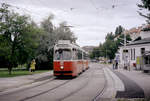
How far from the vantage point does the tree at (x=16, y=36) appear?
23109 millimetres

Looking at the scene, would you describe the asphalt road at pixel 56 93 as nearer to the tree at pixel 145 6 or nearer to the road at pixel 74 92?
the road at pixel 74 92

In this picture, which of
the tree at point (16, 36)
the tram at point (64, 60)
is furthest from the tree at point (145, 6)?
the tree at point (16, 36)

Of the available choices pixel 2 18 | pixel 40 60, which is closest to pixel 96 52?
pixel 40 60

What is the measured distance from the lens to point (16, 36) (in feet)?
79.6

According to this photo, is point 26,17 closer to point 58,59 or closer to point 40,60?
point 58,59

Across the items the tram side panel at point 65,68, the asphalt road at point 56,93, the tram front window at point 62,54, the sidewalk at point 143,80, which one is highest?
the tram front window at point 62,54

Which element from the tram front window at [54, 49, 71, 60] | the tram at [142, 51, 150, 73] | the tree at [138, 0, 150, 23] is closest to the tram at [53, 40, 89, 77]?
the tram front window at [54, 49, 71, 60]

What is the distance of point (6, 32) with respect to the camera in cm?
2330

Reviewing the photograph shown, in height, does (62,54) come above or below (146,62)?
above

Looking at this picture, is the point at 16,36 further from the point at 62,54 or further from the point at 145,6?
the point at 145,6

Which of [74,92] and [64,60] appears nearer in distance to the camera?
[74,92]

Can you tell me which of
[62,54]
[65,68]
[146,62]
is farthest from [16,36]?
[146,62]

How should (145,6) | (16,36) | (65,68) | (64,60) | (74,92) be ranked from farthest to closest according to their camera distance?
(16,36)
(64,60)
(65,68)
(74,92)
(145,6)

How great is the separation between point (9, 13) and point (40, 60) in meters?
21.2
